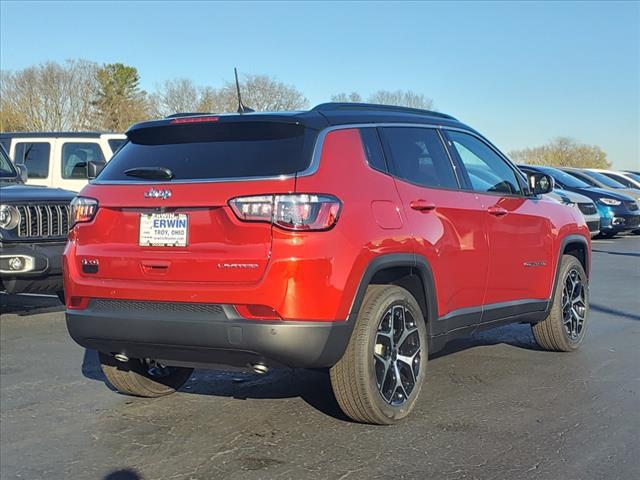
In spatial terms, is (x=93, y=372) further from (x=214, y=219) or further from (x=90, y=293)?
(x=214, y=219)

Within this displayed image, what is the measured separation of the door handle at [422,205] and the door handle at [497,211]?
2.68ft

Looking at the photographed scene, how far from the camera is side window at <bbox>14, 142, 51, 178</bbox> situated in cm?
1297

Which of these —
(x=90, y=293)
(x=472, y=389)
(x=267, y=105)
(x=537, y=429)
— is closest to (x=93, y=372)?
(x=90, y=293)

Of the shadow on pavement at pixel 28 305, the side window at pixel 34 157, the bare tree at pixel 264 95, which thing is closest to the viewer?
the shadow on pavement at pixel 28 305

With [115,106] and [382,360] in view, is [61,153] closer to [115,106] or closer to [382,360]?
[382,360]

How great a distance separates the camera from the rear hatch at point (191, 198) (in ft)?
13.8

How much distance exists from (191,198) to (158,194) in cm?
23

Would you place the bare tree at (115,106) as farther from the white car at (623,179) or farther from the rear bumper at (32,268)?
the rear bumper at (32,268)

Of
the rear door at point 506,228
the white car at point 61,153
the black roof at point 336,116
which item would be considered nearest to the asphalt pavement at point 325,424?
the rear door at point 506,228

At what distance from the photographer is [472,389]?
555 cm

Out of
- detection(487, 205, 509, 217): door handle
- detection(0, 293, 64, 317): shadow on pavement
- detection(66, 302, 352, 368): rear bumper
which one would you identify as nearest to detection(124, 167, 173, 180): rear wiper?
detection(66, 302, 352, 368): rear bumper

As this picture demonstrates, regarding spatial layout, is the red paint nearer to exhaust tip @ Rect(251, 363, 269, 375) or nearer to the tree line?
exhaust tip @ Rect(251, 363, 269, 375)

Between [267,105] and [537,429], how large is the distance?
143 ft

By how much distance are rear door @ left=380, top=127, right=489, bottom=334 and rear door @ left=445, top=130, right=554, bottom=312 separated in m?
0.17
